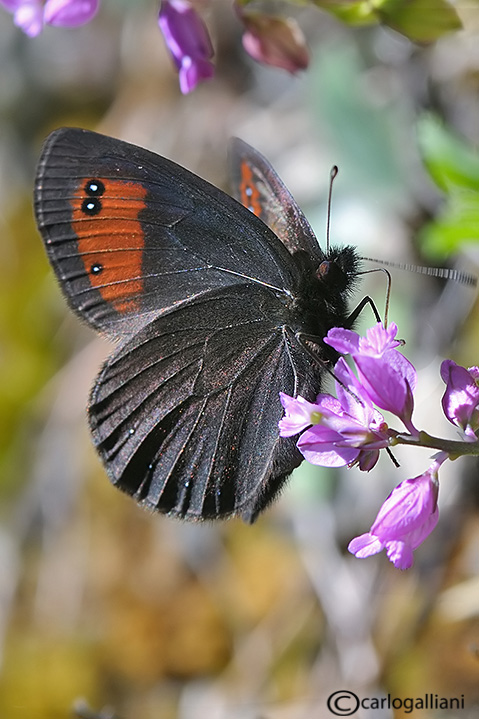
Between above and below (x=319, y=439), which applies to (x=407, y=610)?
below

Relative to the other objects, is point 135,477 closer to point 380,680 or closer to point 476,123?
point 380,680

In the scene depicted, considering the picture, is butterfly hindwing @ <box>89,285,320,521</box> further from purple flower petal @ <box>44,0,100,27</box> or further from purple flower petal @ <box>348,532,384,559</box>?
purple flower petal @ <box>44,0,100,27</box>

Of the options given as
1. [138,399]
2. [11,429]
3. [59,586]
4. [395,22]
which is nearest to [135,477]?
[138,399]

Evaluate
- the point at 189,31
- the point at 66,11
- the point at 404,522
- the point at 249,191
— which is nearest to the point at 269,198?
the point at 249,191

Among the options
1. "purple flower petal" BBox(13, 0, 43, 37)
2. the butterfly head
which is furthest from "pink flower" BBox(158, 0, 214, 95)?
the butterfly head

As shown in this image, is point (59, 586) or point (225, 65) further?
point (225, 65)

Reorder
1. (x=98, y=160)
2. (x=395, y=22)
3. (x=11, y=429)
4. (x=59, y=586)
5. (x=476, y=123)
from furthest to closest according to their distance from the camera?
(x=11, y=429) < (x=59, y=586) < (x=476, y=123) < (x=395, y=22) < (x=98, y=160)

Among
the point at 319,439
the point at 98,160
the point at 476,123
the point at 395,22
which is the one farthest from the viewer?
the point at 476,123
